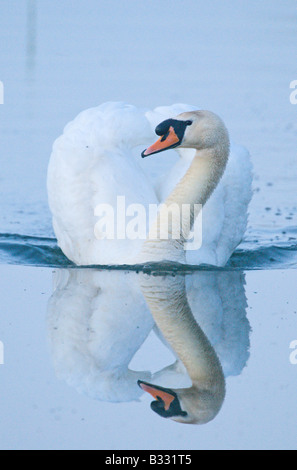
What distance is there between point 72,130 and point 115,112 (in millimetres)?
407

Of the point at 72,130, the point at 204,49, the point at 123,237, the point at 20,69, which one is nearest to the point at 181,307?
the point at 123,237

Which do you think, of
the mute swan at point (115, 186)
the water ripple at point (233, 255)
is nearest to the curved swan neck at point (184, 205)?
the mute swan at point (115, 186)

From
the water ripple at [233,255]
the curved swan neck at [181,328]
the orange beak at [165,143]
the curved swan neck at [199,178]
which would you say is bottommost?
the water ripple at [233,255]

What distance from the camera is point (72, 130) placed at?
30.7 feet

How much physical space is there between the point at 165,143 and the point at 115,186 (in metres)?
0.96

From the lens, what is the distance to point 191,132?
27.3ft

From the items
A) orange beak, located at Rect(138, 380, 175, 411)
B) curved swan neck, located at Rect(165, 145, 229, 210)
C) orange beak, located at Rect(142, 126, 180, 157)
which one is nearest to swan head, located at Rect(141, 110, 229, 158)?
orange beak, located at Rect(142, 126, 180, 157)

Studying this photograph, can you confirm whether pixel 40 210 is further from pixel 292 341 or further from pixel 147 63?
pixel 147 63

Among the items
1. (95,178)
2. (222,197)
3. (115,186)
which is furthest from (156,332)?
(222,197)

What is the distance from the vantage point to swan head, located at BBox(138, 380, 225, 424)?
19.2 feet

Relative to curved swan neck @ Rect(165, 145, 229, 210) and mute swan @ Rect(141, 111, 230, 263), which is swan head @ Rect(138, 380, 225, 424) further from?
curved swan neck @ Rect(165, 145, 229, 210)

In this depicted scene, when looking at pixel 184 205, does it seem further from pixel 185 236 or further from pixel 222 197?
→ pixel 222 197

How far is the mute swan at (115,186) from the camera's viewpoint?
352 inches

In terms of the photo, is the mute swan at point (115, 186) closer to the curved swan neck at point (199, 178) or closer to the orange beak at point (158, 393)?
the curved swan neck at point (199, 178)
